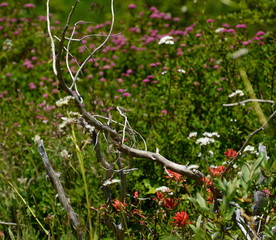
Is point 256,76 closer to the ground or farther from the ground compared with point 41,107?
farther from the ground

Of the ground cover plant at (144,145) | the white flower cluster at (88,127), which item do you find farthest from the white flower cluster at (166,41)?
the white flower cluster at (88,127)

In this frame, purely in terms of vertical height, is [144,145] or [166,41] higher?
[166,41]

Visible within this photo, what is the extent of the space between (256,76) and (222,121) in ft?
2.14

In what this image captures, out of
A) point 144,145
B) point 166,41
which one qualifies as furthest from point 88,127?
point 166,41

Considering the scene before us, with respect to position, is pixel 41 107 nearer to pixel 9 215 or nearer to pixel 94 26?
pixel 9 215

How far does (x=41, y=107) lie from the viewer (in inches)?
186

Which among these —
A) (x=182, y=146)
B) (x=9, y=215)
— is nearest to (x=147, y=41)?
(x=182, y=146)

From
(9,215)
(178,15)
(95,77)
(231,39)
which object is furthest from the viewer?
(178,15)

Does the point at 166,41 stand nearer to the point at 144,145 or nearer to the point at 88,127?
the point at 144,145

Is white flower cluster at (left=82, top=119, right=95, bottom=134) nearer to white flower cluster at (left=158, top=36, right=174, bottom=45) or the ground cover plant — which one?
the ground cover plant

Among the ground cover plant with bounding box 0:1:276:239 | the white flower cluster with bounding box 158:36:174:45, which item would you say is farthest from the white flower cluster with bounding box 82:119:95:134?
the white flower cluster with bounding box 158:36:174:45

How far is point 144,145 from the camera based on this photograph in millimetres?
3340

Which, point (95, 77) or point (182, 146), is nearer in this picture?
point (182, 146)

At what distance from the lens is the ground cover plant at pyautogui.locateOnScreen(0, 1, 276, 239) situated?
1979 millimetres
